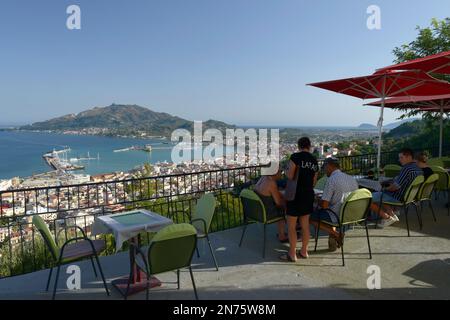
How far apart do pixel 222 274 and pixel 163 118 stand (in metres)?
52.6

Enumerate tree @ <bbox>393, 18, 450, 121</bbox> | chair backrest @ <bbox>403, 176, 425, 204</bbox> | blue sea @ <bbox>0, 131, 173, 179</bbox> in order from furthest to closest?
blue sea @ <bbox>0, 131, 173, 179</bbox>, tree @ <bbox>393, 18, 450, 121</bbox>, chair backrest @ <bbox>403, 176, 425, 204</bbox>

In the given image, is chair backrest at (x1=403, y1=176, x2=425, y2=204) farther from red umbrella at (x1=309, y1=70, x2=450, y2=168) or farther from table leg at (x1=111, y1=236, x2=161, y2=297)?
table leg at (x1=111, y1=236, x2=161, y2=297)

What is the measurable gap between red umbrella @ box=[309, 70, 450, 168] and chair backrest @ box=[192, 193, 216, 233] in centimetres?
307

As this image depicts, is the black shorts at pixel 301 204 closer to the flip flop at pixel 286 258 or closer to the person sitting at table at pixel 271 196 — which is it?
the person sitting at table at pixel 271 196

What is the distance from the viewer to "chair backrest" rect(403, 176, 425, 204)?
191 inches

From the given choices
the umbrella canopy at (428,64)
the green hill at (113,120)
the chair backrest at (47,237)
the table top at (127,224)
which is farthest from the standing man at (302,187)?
the green hill at (113,120)

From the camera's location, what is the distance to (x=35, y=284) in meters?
3.69

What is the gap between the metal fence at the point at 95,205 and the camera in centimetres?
474

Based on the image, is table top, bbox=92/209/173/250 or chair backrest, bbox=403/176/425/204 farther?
chair backrest, bbox=403/176/425/204

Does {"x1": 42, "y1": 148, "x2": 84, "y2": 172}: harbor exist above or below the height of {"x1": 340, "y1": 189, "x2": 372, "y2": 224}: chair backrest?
below

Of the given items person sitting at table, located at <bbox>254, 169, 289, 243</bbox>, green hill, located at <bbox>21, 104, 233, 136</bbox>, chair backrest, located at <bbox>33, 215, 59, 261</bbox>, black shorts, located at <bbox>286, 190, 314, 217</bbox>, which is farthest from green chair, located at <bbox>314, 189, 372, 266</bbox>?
green hill, located at <bbox>21, 104, 233, 136</bbox>

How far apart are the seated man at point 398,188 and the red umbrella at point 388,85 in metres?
0.79
